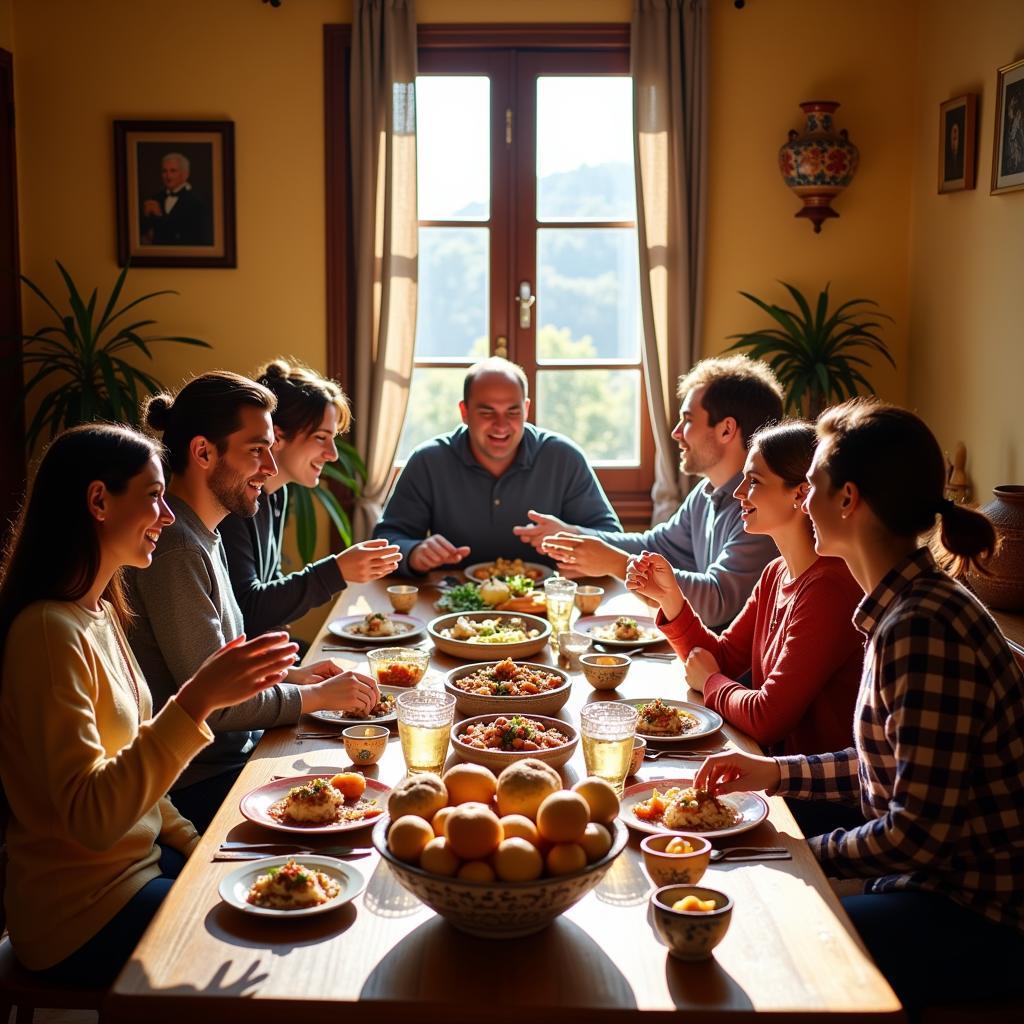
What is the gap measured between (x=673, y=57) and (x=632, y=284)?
0.89 meters

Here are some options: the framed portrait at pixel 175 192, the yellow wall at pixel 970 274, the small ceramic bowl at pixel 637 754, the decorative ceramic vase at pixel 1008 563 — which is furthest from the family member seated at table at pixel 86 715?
the framed portrait at pixel 175 192

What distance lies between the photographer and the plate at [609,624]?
268cm

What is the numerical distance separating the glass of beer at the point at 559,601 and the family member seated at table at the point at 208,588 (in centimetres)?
56

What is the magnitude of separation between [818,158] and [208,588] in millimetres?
3276

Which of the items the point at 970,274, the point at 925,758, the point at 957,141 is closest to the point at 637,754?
the point at 925,758

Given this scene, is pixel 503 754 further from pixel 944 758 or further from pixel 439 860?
pixel 944 758

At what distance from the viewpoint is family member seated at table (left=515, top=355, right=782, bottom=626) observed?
2.98m

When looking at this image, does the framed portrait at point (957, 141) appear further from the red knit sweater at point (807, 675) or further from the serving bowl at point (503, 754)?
the serving bowl at point (503, 754)

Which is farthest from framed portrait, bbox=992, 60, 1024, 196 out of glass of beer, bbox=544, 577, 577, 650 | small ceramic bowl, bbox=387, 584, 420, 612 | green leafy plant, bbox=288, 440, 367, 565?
green leafy plant, bbox=288, 440, 367, 565

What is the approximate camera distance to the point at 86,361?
4637 millimetres

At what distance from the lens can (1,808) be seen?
5.72 feet

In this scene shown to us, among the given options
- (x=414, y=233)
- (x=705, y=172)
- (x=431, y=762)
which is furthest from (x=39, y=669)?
(x=705, y=172)

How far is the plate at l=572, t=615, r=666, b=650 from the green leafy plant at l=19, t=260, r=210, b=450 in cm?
232

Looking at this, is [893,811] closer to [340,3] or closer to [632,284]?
[632,284]
